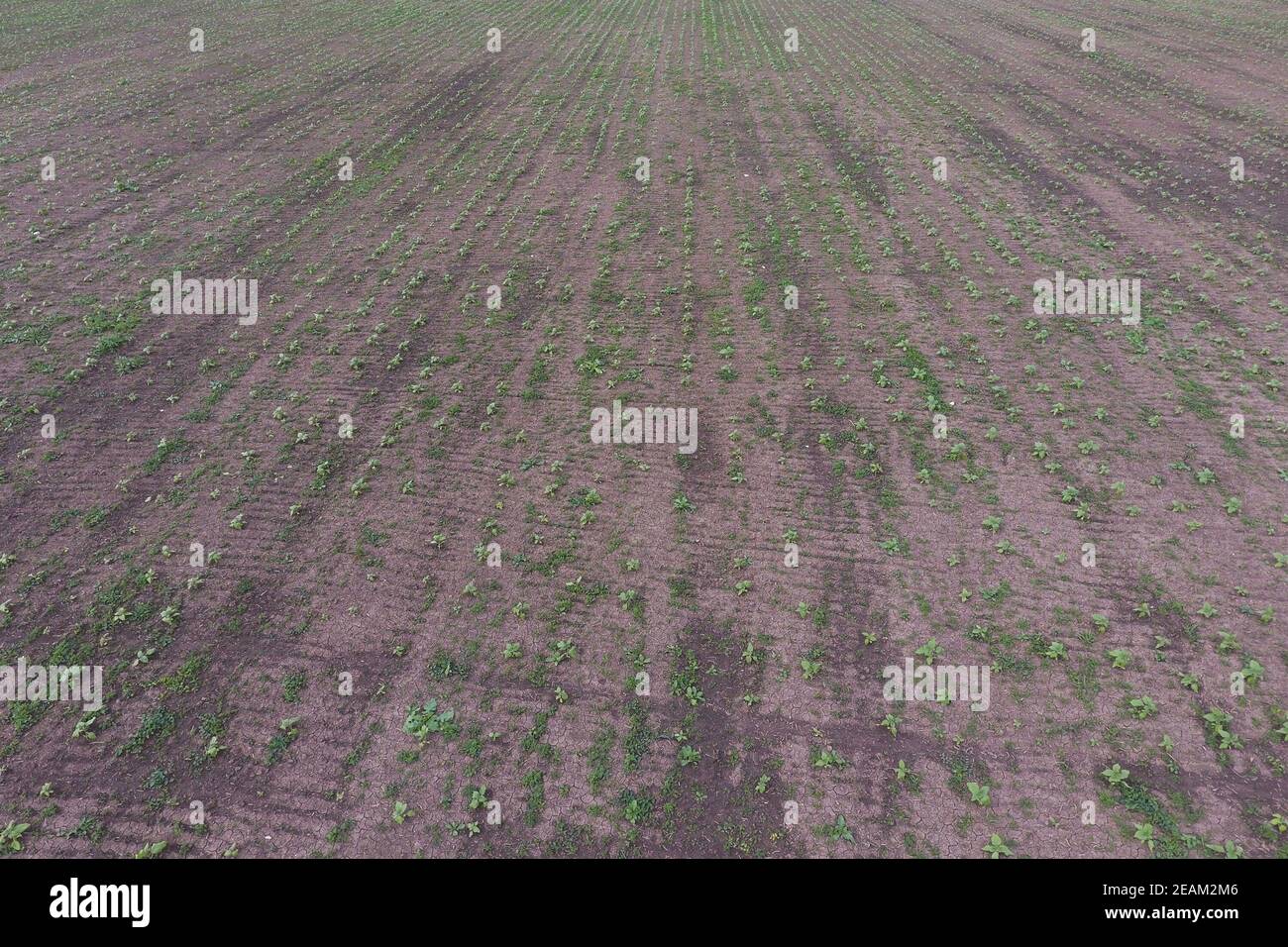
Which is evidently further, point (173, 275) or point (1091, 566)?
point (173, 275)

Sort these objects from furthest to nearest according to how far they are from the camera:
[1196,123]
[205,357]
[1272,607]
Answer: [1196,123] < [205,357] < [1272,607]

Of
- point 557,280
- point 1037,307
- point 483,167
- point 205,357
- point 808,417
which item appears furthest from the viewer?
point 483,167

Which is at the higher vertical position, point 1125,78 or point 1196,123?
point 1125,78

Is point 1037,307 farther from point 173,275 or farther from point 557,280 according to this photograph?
point 173,275

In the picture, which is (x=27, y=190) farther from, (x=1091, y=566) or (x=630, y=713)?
(x=1091, y=566)

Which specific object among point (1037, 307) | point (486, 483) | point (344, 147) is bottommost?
point (486, 483)

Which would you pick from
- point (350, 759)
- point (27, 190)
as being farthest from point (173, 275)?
point (350, 759)
